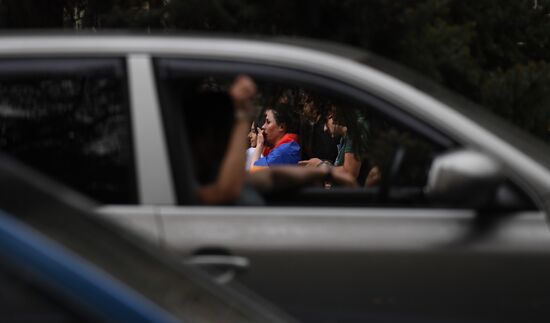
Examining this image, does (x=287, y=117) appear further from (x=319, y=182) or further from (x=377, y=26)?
(x=319, y=182)

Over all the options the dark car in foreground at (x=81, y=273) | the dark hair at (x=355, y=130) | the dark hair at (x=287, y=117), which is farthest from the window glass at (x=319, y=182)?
the dark hair at (x=287, y=117)

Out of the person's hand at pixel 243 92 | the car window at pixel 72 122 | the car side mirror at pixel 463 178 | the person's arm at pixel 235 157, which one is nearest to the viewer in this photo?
the car side mirror at pixel 463 178

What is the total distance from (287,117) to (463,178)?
261 inches

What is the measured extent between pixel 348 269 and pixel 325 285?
8cm

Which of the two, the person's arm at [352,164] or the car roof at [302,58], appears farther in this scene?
the person's arm at [352,164]

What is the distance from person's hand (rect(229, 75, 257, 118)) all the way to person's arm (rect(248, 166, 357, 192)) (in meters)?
0.22

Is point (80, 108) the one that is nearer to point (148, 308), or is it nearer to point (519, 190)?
point (519, 190)

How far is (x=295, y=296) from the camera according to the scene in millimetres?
A: 4016

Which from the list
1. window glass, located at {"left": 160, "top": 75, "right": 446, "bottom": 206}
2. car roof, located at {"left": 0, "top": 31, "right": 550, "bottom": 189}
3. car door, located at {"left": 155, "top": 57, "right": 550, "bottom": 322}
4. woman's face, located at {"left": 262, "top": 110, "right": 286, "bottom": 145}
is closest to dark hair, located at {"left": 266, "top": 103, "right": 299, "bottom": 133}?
woman's face, located at {"left": 262, "top": 110, "right": 286, "bottom": 145}

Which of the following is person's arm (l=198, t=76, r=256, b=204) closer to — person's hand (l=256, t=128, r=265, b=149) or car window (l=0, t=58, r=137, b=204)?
car window (l=0, t=58, r=137, b=204)

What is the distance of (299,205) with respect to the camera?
420cm

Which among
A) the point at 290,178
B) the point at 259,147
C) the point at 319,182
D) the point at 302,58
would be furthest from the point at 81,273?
the point at 259,147

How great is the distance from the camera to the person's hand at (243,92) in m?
4.36

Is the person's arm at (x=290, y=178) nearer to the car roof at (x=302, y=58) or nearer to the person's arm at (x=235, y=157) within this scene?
the person's arm at (x=235, y=157)
